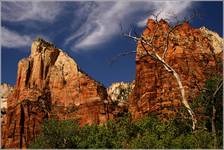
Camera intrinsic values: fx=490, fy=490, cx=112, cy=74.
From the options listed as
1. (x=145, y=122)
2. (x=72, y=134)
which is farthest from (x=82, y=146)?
(x=72, y=134)

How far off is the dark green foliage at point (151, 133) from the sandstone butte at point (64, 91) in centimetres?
2566

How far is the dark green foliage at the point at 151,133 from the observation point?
23.8m

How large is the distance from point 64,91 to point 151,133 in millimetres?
85252

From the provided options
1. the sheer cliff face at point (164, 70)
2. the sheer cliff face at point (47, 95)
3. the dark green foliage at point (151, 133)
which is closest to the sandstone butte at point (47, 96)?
the sheer cliff face at point (47, 95)

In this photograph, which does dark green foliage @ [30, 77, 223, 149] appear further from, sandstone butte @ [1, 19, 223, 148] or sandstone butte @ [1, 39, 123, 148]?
sandstone butte @ [1, 39, 123, 148]

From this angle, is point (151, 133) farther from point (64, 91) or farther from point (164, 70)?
point (64, 91)

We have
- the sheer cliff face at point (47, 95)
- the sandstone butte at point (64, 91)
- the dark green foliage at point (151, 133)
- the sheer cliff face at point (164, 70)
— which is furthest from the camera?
the sheer cliff face at point (47, 95)

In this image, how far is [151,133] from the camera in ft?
105

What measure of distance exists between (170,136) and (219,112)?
351 cm

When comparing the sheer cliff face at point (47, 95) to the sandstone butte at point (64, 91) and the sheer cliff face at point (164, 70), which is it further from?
the sheer cliff face at point (164, 70)

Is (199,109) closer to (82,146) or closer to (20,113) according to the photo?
(82,146)

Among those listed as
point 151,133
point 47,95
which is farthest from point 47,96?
point 151,133

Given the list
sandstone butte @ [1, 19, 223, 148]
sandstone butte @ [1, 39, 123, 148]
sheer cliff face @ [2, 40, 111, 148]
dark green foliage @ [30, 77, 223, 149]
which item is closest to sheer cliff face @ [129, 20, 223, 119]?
sandstone butte @ [1, 19, 223, 148]

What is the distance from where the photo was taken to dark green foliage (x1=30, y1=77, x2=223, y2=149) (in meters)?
23.8
